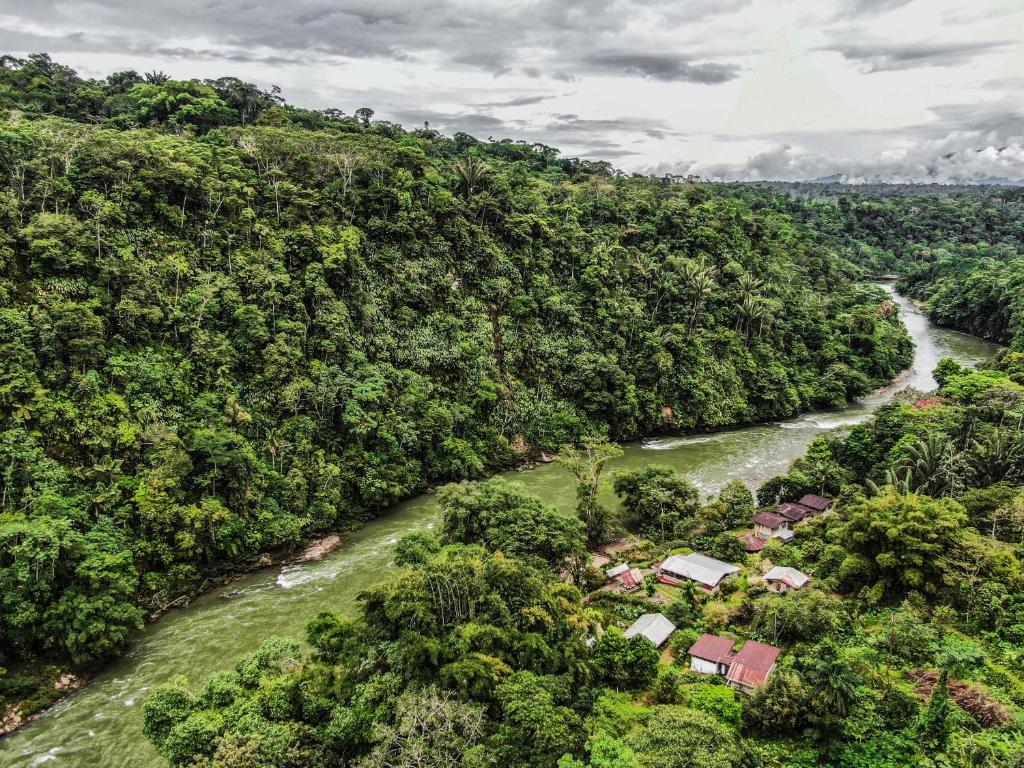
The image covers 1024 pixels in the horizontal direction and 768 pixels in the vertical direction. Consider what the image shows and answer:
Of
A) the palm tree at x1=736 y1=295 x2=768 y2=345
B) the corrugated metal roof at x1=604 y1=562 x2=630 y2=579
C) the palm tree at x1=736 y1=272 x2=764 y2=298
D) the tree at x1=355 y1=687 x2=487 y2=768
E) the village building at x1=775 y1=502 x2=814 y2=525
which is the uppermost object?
the palm tree at x1=736 y1=272 x2=764 y2=298

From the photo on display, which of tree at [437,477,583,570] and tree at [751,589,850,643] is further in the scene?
tree at [437,477,583,570]

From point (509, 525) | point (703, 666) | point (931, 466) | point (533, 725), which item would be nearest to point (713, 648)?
point (703, 666)

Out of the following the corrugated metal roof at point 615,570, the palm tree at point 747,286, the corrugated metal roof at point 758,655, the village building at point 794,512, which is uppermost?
the palm tree at point 747,286

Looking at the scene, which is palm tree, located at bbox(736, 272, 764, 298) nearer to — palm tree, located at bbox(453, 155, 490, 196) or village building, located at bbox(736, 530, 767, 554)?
palm tree, located at bbox(453, 155, 490, 196)

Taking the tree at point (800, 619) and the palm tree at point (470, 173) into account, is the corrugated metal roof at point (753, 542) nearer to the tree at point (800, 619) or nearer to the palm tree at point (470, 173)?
the tree at point (800, 619)

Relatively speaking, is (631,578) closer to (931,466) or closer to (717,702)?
(717,702)

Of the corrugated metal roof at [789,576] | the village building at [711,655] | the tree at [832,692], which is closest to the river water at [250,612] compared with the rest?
the corrugated metal roof at [789,576]

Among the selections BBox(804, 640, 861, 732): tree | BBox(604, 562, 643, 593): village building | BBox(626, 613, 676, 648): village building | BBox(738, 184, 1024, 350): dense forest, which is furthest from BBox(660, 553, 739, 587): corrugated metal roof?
BBox(738, 184, 1024, 350): dense forest
